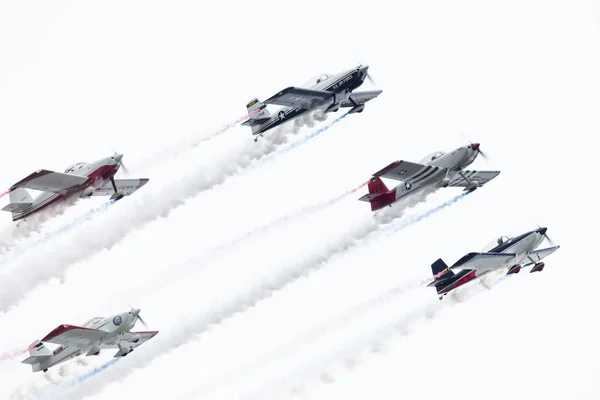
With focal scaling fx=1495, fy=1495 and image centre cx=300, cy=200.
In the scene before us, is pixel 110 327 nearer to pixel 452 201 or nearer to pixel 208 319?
pixel 208 319

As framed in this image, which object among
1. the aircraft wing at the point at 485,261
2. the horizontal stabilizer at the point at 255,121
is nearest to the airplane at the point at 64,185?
the horizontal stabilizer at the point at 255,121

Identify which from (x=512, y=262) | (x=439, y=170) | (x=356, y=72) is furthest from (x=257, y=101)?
(x=512, y=262)

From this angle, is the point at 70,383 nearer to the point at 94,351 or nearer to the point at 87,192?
the point at 94,351

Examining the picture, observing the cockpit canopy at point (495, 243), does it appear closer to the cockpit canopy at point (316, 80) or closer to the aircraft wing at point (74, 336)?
the cockpit canopy at point (316, 80)

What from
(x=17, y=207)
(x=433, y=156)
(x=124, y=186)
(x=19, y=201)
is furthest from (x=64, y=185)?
(x=433, y=156)

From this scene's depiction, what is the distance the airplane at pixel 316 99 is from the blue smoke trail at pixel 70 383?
1615cm

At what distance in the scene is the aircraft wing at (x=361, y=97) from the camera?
8788 cm

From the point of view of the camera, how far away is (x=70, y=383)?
83375 millimetres

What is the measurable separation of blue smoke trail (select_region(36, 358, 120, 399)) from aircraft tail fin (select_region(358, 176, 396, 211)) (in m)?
16.9

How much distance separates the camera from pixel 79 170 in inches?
3211

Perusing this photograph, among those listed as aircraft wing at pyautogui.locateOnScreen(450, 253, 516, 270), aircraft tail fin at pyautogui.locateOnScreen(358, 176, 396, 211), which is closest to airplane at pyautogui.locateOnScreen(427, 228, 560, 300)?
aircraft wing at pyautogui.locateOnScreen(450, 253, 516, 270)

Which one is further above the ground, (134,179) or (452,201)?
(134,179)

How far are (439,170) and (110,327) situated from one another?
20070mm

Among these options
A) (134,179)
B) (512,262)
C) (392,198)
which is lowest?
(512,262)
